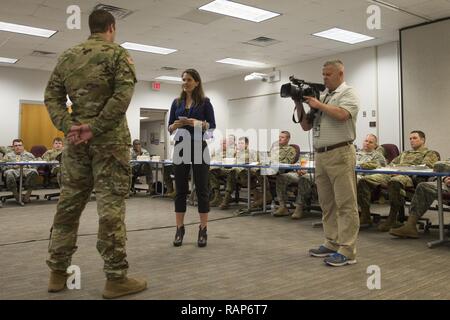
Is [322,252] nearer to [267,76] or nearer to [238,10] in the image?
[238,10]

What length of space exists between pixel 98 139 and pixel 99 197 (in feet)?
0.88

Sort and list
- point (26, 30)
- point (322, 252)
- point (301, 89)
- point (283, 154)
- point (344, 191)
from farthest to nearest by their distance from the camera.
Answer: point (26, 30)
point (283, 154)
point (322, 252)
point (301, 89)
point (344, 191)

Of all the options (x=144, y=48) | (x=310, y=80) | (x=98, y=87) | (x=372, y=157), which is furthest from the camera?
(x=310, y=80)

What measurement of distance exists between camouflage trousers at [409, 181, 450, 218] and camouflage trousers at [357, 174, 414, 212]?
0.34 meters

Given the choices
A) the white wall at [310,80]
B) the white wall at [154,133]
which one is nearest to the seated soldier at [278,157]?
the white wall at [310,80]

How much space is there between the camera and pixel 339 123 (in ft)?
8.51

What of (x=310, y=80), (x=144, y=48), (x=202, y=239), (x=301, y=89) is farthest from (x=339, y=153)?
(x=310, y=80)

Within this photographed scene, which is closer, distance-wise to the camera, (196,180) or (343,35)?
(196,180)

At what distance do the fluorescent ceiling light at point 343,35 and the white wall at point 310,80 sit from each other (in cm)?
55

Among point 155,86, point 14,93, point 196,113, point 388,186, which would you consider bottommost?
point 388,186

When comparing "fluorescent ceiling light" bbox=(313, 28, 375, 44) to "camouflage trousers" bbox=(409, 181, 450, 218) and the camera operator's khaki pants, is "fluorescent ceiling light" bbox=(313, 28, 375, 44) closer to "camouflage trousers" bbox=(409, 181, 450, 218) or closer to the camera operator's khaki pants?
"camouflage trousers" bbox=(409, 181, 450, 218)

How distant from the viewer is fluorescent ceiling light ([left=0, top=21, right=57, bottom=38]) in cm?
621

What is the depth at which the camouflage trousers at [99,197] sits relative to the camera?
1.86 metres

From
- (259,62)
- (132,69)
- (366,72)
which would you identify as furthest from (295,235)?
(259,62)
